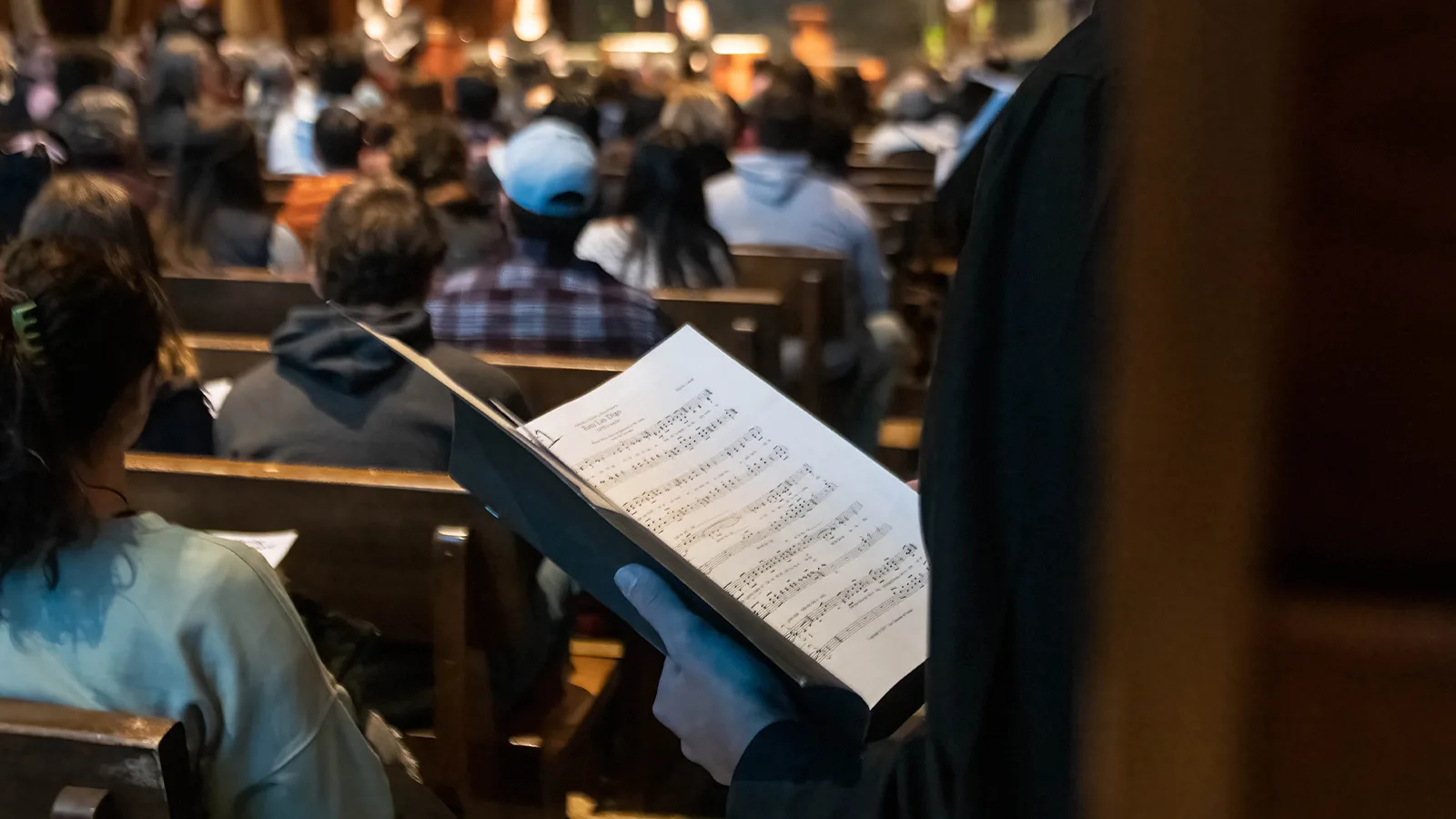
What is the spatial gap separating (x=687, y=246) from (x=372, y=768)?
1.92 metres

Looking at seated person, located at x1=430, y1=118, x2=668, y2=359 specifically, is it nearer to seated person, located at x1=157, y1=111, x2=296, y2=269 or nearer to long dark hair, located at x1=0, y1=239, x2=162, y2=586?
seated person, located at x1=157, y1=111, x2=296, y2=269

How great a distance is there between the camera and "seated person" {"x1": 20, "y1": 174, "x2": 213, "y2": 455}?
1772 mm

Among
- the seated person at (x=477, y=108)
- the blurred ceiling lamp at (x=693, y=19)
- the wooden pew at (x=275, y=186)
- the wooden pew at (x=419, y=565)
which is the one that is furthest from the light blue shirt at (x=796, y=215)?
the blurred ceiling lamp at (x=693, y=19)

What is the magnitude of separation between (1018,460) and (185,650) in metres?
0.80

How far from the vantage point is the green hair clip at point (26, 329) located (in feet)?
3.40

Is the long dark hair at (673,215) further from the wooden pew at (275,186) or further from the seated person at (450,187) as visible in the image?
the wooden pew at (275,186)

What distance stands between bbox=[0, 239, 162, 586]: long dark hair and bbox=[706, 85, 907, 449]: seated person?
2.31 m

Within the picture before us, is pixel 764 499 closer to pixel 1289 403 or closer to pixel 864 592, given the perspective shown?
pixel 864 592

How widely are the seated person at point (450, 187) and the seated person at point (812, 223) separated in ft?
2.29

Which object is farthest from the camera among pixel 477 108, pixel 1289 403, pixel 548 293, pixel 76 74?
pixel 477 108

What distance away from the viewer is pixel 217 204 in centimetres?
305

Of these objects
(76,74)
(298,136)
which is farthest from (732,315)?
(76,74)

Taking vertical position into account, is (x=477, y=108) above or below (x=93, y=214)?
below

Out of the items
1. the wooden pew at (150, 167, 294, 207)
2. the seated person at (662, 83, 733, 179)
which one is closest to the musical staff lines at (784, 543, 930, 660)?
the seated person at (662, 83, 733, 179)
